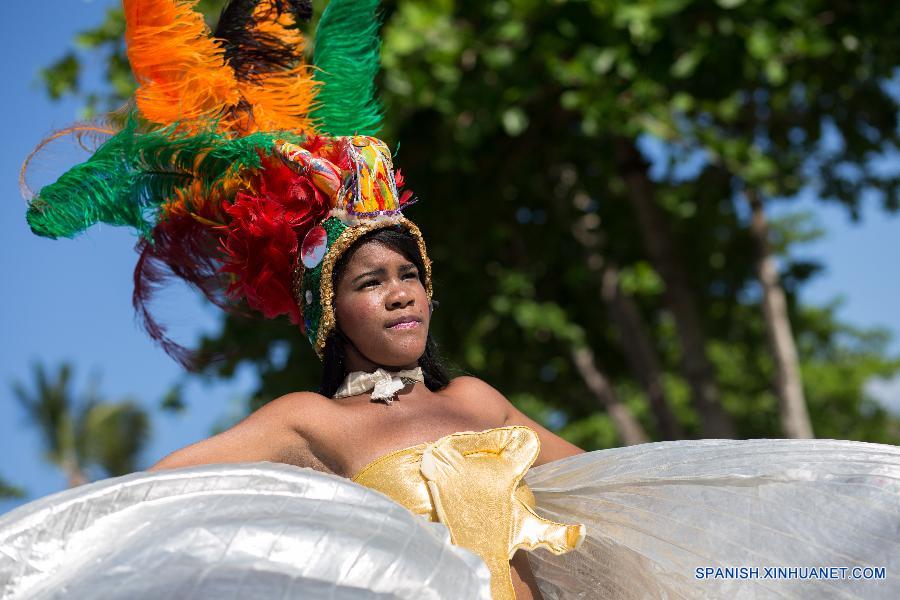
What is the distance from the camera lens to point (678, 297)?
7.97m

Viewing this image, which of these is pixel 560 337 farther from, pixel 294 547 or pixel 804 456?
pixel 294 547

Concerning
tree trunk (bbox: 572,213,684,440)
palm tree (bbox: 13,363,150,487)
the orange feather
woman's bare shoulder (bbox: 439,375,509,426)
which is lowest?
palm tree (bbox: 13,363,150,487)

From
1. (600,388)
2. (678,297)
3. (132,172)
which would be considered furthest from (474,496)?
(600,388)

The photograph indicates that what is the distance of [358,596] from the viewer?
6.86ft

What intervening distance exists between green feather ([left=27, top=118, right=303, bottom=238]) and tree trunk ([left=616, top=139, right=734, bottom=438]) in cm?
507

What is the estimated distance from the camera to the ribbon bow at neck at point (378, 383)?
300 cm

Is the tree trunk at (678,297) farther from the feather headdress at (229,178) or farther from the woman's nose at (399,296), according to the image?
the woman's nose at (399,296)

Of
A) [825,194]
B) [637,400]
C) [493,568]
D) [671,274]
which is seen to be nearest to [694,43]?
[671,274]

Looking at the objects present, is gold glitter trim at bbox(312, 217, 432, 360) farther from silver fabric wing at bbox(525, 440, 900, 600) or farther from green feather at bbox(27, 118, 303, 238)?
silver fabric wing at bbox(525, 440, 900, 600)

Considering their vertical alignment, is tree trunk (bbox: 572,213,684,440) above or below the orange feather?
below

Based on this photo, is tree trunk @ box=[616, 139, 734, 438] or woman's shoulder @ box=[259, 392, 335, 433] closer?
woman's shoulder @ box=[259, 392, 335, 433]

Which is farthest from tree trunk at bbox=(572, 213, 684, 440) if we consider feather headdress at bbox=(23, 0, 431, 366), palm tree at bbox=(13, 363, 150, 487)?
palm tree at bbox=(13, 363, 150, 487)

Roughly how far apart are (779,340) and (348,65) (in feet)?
16.9

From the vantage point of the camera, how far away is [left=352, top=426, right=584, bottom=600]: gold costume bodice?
2760 millimetres
